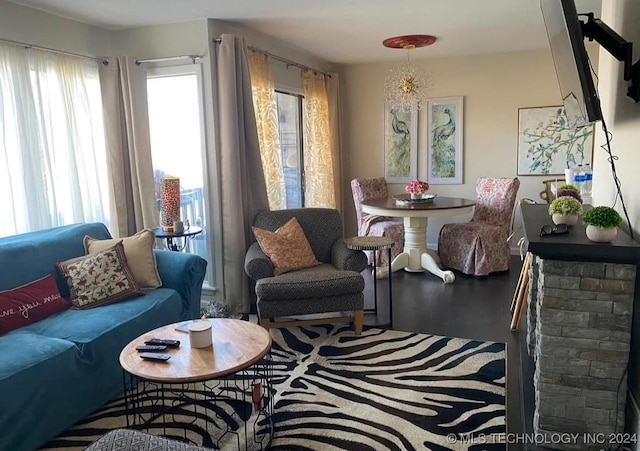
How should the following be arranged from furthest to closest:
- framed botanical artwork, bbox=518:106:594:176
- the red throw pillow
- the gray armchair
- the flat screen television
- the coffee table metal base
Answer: framed botanical artwork, bbox=518:106:594:176
the gray armchair
the red throw pillow
the coffee table metal base
the flat screen television

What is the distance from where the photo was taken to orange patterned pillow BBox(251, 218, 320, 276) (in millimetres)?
3631

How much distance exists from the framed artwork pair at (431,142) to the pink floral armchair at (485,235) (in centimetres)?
64

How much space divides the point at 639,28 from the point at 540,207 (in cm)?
117

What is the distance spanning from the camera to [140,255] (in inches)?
126

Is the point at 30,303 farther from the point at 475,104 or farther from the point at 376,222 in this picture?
the point at 475,104

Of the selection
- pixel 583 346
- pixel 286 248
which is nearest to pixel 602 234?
pixel 583 346

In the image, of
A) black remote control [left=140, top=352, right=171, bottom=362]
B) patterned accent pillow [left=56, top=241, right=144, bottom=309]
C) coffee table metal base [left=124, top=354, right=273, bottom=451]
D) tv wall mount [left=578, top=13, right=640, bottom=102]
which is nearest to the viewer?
tv wall mount [left=578, top=13, right=640, bottom=102]

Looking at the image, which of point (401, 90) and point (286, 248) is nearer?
point (286, 248)

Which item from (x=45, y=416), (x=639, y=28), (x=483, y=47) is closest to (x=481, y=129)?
(x=483, y=47)

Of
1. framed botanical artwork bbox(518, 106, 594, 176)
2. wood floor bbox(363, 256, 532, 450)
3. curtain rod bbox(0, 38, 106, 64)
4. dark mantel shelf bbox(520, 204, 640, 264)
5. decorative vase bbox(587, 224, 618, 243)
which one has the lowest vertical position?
wood floor bbox(363, 256, 532, 450)

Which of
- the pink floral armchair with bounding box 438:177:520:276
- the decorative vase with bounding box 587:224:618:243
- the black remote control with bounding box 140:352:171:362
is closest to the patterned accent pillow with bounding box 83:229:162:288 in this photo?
the black remote control with bounding box 140:352:171:362

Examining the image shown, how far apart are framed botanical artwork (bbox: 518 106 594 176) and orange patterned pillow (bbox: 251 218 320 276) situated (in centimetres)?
323

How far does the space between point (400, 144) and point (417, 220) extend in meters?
1.46

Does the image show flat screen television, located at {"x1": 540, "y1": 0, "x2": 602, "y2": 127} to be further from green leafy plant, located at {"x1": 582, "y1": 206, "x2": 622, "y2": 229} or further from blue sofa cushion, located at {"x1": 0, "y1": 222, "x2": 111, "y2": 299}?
blue sofa cushion, located at {"x1": 0, "y1": 222, "x2": 111, "y2": 299}
